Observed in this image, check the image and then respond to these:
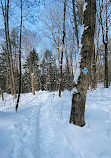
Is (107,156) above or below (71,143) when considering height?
above

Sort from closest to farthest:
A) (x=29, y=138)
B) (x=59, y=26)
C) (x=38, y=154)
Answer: (x=38, y=154) < (x=29, y=138) < (x=59, y=26)

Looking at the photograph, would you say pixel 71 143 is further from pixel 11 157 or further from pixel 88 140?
pixel 11 157

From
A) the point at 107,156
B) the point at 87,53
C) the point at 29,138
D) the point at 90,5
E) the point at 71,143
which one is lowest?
the point at 29,138

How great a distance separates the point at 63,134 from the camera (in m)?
2.31

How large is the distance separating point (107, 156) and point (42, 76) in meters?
27.2

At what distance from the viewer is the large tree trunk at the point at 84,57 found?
2.31 metres

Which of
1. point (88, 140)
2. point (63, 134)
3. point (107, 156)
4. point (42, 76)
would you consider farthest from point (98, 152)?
point (42, 76)

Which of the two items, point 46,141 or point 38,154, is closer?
point 38,154

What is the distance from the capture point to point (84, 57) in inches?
93.1

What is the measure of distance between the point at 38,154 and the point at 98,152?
4.17 feet

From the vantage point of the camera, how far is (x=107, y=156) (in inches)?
57.3

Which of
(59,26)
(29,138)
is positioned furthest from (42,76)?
(29,138)

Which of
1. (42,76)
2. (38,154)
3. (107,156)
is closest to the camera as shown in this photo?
(107,156)

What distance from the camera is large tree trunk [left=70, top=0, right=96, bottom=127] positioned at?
231cm
